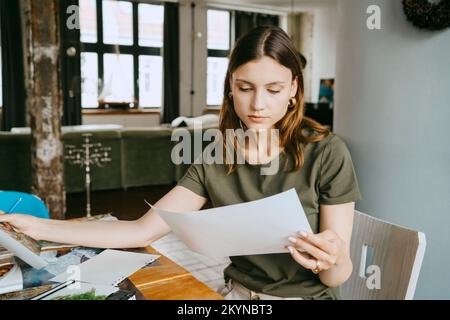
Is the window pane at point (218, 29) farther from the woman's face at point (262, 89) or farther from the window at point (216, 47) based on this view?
the woman's face at point (262, 89)

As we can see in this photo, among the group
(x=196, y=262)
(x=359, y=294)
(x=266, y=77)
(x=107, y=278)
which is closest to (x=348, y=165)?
(x=266, y=77)

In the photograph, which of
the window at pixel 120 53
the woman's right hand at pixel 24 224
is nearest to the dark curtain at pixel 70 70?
the window at pixel 120 53

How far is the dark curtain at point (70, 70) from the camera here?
767cm

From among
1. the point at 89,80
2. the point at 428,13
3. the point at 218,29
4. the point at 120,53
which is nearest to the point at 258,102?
the point at 428,13

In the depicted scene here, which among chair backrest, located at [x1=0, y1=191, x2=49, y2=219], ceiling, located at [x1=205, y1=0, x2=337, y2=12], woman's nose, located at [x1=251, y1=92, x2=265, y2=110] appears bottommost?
chair backrest, located at [x1=0, y1=191, x2=49, y2=219]

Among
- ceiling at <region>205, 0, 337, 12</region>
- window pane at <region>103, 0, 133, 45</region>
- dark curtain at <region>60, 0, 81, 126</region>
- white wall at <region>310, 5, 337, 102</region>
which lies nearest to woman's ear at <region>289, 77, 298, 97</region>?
dark curtain at <region>60, 0, 81, 126</region>

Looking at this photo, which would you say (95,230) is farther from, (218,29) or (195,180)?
(218,29)

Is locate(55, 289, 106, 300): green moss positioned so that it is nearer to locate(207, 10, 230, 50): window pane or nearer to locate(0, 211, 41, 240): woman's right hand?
locate(0, 211, 41, 240): woman's right hand

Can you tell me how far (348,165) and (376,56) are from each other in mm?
1251

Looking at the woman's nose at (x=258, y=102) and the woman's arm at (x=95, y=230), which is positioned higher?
the woman's nose at (x=258, y=102)

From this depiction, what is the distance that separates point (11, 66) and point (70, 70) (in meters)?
0.92

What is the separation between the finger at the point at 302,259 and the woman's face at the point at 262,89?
36cm

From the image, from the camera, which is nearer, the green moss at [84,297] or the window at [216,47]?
the green moss at [84,297]

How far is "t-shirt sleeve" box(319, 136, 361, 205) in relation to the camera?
3.53 ft
